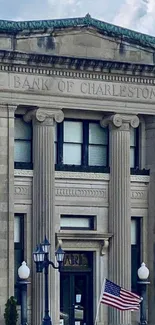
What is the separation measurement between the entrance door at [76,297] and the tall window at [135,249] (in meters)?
2.00

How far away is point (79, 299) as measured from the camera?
5097 centimetres

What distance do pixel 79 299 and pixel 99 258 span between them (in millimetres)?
1763

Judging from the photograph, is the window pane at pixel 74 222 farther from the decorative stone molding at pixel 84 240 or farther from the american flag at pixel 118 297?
the american flag at pixel 118 297

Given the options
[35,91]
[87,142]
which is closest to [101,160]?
[87,142]

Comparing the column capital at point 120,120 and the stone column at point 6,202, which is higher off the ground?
the column capital at point 120,120

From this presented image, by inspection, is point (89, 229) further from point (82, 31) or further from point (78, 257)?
point (82, 31)

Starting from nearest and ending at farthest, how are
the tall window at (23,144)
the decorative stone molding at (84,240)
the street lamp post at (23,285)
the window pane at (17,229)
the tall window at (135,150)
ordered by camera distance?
the street lamp post at (23,285) < the window pane at (17,229) < the tall window at (23,144) < the decorative stone molding at (84,240) < the tall window at (135,150)

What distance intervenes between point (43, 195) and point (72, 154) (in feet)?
8.22

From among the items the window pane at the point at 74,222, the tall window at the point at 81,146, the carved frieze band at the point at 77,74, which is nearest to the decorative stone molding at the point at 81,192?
the tall window at the point at 81,146

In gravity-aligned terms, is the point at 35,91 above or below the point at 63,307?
above

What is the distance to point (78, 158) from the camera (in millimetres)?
51219

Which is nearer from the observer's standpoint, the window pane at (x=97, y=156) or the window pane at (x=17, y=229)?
the window pane at (x=17, y=229)

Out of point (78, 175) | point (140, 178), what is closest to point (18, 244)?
point (78, 175)

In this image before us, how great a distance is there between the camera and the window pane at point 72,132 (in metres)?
51.0
